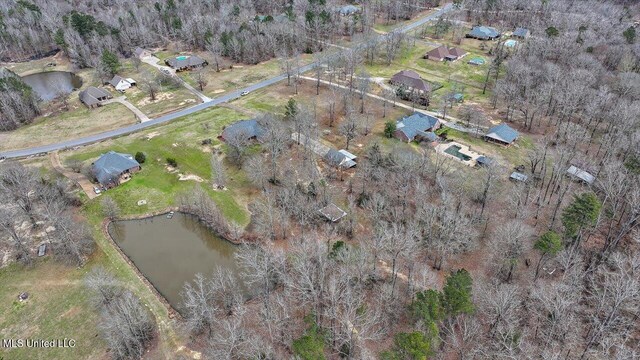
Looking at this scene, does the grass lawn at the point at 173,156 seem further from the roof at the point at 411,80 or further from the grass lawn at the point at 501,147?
the grass lawn at the point at 501,147

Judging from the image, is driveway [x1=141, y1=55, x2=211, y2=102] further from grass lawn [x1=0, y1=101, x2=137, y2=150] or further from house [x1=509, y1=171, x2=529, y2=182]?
house [x1=509, y1=171, x2=529, y2=182]

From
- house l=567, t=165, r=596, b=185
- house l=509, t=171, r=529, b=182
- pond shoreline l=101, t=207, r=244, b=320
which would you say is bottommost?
pond shoreline l=101, t=207, r=244, b=320

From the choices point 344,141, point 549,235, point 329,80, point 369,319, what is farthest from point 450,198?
point 329,80

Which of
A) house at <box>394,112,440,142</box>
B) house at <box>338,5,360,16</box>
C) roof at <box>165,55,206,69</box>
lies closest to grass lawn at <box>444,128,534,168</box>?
house at <box>394,112,440,142</box>

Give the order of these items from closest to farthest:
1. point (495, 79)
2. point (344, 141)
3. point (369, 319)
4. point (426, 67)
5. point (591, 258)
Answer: point (369, 319) → point (591, 258) → point (344, 141) → point (495, 79) → point (426, 67)

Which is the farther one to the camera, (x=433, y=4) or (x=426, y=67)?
(x=433, y=4)

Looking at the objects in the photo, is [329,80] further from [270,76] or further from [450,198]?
[450,198]

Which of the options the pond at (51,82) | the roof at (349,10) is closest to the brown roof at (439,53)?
the roof at (349,10)
